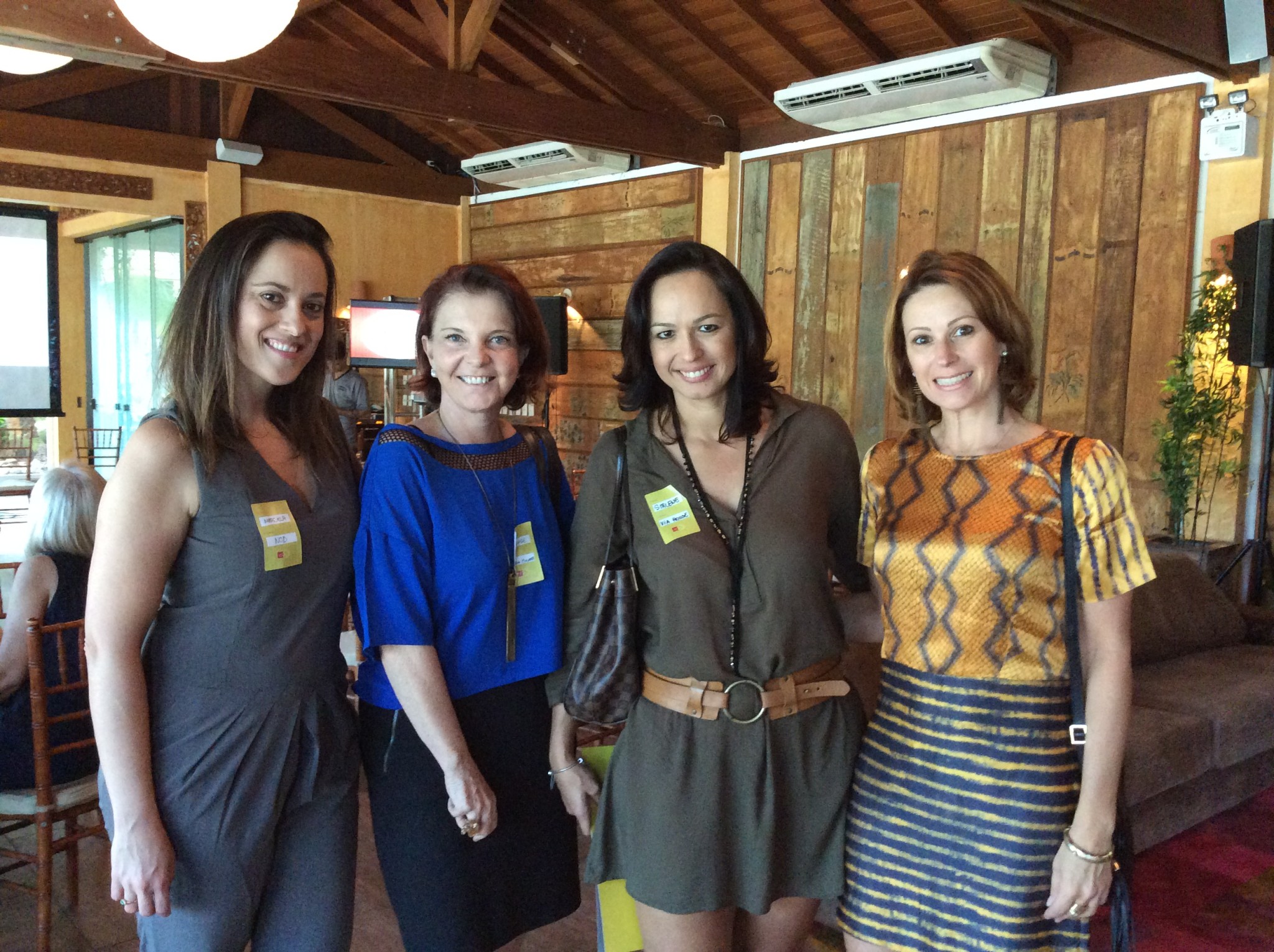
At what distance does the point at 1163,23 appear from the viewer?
4.55m

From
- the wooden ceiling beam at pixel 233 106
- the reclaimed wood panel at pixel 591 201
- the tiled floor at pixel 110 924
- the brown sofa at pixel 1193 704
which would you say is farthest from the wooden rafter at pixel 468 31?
the tiled floor at pixel 110 924

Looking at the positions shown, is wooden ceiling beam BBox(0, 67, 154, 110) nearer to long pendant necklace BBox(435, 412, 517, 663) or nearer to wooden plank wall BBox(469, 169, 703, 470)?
wooden plank wall BBox(469, 169, 703, 470)

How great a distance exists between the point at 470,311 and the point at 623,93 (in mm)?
6536

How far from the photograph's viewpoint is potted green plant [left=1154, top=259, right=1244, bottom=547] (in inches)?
195

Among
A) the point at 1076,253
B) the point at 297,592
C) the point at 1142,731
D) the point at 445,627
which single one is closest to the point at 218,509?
the point at 297,592

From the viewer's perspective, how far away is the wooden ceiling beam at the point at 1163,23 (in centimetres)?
408

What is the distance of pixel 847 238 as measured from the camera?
691 cm

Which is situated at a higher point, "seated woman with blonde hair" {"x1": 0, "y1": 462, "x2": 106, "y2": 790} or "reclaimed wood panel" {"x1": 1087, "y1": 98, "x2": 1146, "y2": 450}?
"reclaimed wood panel" {"x1": 1087, "y1": 98, "x2": 1146, "y2": 450}

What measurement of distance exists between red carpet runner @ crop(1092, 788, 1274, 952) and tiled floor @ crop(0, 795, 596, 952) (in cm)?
140

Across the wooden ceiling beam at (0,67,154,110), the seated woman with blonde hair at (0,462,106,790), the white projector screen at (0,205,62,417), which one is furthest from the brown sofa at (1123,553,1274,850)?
the white projector screen at (0,205,62,417)

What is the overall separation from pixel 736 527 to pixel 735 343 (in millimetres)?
311

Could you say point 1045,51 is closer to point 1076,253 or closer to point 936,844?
point 1076,253

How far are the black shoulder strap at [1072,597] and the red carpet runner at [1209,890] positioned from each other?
160cm

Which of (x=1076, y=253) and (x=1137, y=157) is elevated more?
(x=1137, y=157)
